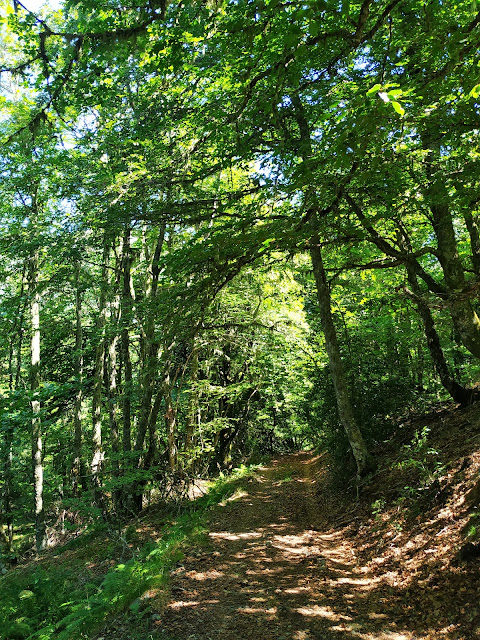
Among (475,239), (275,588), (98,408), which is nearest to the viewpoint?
(275,588)

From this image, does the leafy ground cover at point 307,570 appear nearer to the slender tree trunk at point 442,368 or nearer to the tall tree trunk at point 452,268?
the slender tree trunk at point 442,368

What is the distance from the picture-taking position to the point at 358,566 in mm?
5621

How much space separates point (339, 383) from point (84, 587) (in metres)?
5.72

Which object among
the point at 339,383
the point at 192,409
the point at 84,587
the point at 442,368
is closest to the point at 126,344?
the point at 192,409

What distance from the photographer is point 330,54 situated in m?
6.15

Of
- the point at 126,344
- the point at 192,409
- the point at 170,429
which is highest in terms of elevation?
the point at 126,344

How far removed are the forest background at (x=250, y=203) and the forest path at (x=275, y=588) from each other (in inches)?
78.7

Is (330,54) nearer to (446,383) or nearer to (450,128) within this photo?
(450,128)

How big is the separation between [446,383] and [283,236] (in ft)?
18.2

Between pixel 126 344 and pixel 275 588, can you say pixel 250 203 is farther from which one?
pixel 126 344

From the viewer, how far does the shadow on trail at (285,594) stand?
416cm

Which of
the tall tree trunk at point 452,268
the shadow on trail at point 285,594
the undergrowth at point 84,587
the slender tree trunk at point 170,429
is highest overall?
the tall tree trunk at point 452,268

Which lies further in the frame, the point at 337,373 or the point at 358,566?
the point at 337,373

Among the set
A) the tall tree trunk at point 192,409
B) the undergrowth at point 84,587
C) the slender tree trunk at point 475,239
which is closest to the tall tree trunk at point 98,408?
the undergrowth at point 84,587
